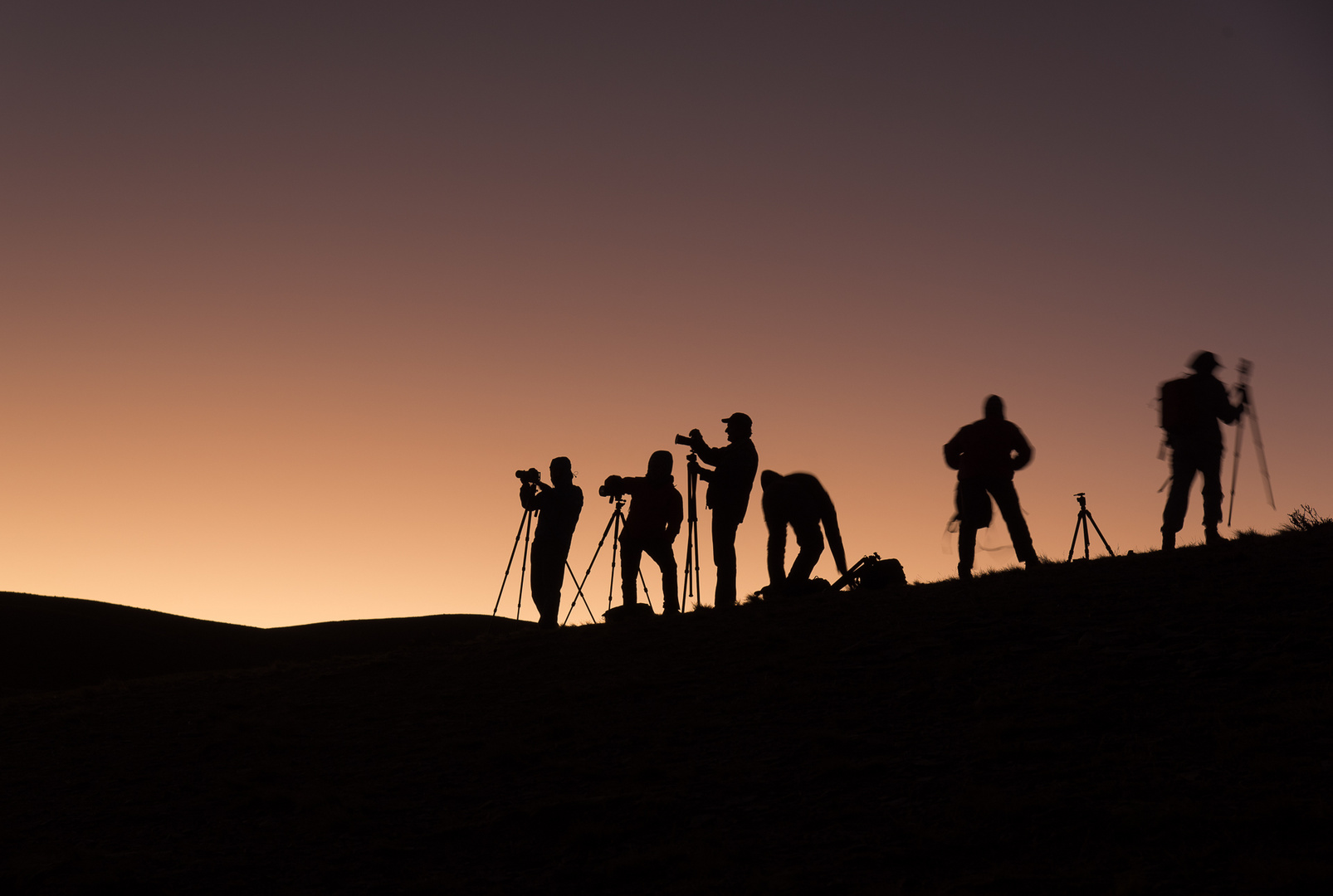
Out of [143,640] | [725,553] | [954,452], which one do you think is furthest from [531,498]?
[143,640]

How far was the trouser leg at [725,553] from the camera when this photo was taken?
14266 millimetres

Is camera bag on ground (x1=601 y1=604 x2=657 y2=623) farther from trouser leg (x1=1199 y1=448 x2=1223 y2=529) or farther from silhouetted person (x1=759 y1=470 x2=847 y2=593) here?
trouser leg (x1=1199 y1=448 x2=1223 y2=529)

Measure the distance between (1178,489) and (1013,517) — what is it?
2120mm

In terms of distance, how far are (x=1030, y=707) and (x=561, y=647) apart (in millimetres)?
6252

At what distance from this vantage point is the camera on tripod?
1509cm

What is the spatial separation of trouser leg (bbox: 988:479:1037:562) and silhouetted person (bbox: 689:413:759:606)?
10.3 feet

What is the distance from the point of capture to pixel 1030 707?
880cm

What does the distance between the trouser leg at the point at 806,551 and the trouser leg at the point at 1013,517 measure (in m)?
2.28

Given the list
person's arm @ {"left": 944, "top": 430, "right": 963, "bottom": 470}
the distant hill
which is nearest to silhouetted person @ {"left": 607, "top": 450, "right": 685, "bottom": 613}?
person's arm @ {"left": 944, "top": 430, "right": 963, "bottom": 470}

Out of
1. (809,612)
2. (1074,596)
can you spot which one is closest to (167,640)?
(809,612)

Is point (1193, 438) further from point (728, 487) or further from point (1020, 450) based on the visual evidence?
point (728, 487)

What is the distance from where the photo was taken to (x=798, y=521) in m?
14.1

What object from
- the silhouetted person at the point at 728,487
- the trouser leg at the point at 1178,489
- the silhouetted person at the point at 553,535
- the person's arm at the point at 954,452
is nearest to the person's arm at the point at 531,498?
the silhouetted person at the point at 553,535

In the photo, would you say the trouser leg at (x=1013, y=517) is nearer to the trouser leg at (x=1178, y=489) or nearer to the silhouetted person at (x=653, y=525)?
the trouser leg at (x=1178, y=489)
